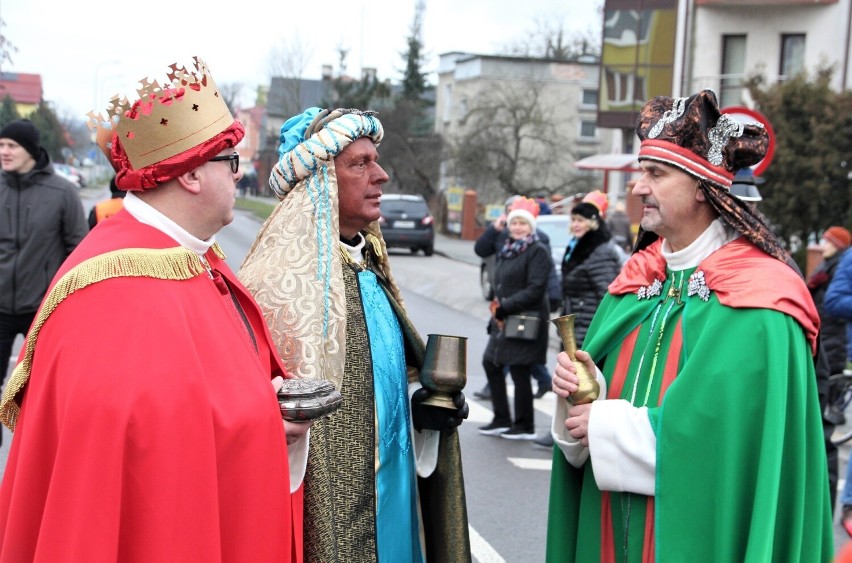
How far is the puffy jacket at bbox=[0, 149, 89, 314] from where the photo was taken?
6625mm

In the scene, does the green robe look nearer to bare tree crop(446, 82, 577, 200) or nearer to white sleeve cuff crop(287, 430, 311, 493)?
white sleeve cuff crop(287, 430, 311, 493)

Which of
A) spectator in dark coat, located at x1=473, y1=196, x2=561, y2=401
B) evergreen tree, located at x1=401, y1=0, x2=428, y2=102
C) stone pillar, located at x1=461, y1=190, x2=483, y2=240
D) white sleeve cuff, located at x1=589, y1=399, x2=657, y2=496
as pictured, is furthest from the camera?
evergreen tree, located at x1=401, y1=0, x2=428, y2=102

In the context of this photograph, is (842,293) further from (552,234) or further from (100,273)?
(552,234)

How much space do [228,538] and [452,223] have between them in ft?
106

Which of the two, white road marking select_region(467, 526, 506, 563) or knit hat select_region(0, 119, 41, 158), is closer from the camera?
white road marking select_region(467, 526, 506, 563)

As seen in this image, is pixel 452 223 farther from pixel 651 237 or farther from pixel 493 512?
pixel 651 237

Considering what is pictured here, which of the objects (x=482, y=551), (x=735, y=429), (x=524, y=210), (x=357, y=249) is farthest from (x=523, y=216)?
(x=735, y=429)

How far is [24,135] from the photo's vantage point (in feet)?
21.5

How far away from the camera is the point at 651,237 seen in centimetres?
345

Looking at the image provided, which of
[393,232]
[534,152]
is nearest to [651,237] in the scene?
[393,232]

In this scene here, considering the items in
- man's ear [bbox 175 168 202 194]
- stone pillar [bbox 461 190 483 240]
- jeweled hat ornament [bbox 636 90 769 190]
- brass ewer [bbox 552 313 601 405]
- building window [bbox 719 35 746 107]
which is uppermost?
building window [bbox 719 35 746 107]

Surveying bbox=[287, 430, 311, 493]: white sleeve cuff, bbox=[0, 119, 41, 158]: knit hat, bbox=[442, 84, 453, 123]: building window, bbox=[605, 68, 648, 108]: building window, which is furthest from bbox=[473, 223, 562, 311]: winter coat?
bbox=[442, 84, 453, 123]: building window

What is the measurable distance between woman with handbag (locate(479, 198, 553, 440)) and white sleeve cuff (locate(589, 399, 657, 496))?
17.0ft

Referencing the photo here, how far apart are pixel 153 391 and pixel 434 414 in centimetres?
140
